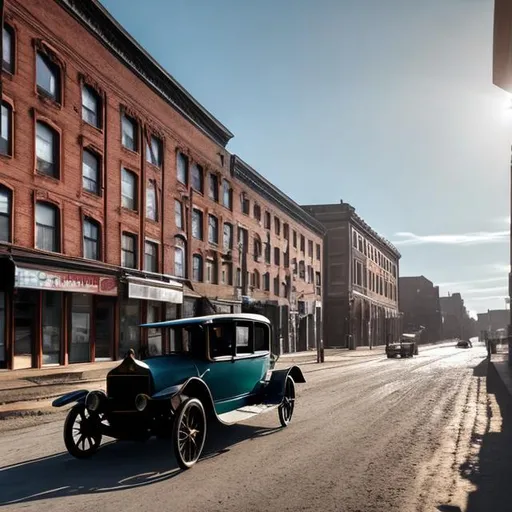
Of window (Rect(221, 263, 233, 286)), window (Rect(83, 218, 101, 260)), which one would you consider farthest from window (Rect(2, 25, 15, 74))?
window (Rect(221, 263, 233, 286))

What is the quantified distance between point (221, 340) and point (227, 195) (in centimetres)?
3298

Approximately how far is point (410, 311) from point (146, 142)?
118m

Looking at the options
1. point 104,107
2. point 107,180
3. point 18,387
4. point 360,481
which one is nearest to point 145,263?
point 107,180

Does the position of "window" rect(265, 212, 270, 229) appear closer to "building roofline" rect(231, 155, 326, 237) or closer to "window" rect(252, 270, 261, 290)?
"building roofline" rect(231, 155, 326, 237)

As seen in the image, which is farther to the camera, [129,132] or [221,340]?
[129,132]

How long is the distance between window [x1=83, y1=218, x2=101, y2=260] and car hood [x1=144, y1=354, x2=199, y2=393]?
57.9 ft

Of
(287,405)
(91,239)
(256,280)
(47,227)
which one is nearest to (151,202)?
(91,239)

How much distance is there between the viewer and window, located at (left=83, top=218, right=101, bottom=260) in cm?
2566

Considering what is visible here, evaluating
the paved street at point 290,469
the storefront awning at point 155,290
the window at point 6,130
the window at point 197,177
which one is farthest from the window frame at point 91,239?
the paved street at point 290,469

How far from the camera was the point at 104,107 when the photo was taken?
2722cm

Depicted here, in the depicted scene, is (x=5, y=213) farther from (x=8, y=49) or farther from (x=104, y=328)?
(x=104, y=328)

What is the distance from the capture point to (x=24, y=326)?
21828 millimetres

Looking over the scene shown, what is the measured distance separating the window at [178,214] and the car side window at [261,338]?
23.1 m

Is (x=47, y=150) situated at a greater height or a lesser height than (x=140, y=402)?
greater
